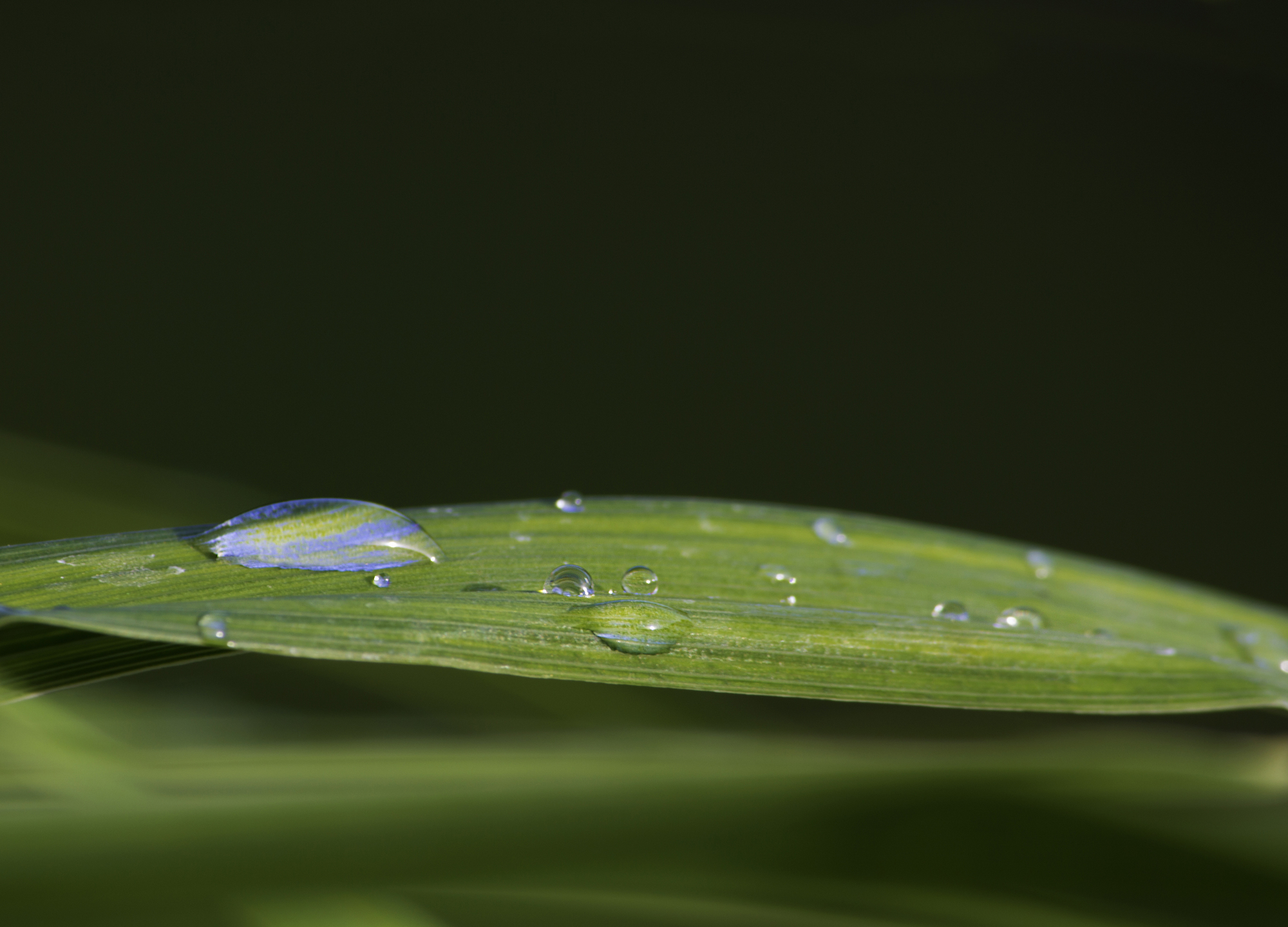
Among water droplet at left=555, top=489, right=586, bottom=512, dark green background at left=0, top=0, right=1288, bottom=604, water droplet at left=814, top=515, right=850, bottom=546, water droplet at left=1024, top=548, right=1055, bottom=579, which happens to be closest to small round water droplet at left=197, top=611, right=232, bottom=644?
water droplet at left=555, top=489, right=586, bottom=512

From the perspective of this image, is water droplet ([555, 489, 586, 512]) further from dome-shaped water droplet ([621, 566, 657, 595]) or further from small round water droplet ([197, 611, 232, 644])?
small round water droplet ([197, 611, 232, 644])

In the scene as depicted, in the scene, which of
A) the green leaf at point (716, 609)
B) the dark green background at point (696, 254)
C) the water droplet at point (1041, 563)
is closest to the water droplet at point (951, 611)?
the green leaf at point (716, 609)

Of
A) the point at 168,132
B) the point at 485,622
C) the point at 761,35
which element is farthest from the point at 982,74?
the point at 485,622

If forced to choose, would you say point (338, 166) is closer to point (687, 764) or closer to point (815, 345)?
point (815, 345)

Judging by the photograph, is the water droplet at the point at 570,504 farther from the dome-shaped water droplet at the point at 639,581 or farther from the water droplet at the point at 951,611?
the water droplet at the point at 951,611

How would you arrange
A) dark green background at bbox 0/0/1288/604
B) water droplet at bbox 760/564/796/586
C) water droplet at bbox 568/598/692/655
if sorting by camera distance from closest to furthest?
water droplet at bbox 568/598/692/655 → water droplet at bbox 760/564/796/586 → dark green background at bbox 0/0/1288/604

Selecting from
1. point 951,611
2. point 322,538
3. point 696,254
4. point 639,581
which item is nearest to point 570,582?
point 639,581

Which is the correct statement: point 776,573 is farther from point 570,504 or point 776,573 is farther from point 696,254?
point 696,254
